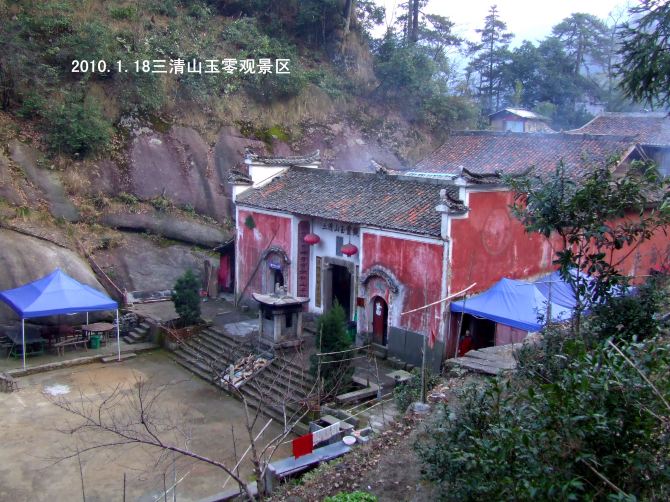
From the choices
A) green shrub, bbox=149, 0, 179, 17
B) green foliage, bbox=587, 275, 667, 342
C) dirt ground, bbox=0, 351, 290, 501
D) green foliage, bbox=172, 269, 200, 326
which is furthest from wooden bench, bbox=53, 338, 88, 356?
green shrub, bbox=149, 0, 179, 17

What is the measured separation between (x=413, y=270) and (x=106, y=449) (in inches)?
302

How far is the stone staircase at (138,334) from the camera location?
18109 mm

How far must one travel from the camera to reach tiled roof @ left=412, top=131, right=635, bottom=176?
1950cm

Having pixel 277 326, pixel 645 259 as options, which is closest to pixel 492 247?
pixel 277 326

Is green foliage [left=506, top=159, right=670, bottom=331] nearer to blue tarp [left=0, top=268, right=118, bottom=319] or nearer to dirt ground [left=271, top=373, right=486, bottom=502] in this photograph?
dirt ground [left=271, top=373, right=486, bottom=502]

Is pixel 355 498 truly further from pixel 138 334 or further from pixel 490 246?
pixel 138 334

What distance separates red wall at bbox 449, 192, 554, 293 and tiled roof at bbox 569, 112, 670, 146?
362 inches

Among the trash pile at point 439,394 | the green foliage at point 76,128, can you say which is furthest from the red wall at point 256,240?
the trash pile at point 439,394

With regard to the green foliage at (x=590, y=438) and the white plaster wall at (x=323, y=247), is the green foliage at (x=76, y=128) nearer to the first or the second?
the white plaster wall at (x=323, y=247)

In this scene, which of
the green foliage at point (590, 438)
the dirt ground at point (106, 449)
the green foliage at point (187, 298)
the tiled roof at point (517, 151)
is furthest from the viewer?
the tiled roof at point (517, 151)

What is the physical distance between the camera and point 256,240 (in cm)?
1905

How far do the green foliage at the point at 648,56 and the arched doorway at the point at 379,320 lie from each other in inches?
308

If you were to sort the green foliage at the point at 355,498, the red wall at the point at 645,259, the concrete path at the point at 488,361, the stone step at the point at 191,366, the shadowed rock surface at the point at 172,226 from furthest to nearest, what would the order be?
the shadowed rock surface at the point at 172,226
the red wall at the point at 645,259
the stone step at the point at 191,366
the concrete path at the point at 488,361
the green foliage at the point at 355,498

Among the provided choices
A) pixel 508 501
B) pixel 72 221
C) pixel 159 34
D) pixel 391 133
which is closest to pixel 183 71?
pixel 159 34
